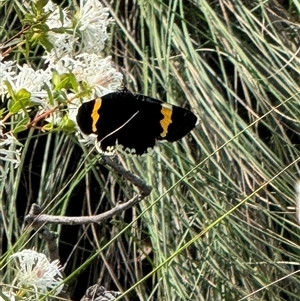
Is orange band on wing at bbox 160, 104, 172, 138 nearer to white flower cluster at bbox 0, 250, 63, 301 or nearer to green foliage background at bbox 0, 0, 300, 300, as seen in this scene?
white flower cluster at bbox 0, 250, 63, 301

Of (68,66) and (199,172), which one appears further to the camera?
(199,172)

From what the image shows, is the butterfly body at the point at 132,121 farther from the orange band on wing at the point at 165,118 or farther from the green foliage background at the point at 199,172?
the green foliage background at the point at 199,172

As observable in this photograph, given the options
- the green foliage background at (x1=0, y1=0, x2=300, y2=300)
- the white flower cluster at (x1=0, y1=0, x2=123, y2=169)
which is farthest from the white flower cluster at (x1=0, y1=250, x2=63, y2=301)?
the green foliage background at (x1=0, y1=0, x2=300, y2=300)

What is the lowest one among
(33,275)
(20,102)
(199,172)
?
(199,172)

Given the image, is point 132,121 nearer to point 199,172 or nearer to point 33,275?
point 33,275

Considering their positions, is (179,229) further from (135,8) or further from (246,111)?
(135,8)

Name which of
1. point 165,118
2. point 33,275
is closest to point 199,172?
point 165,118
